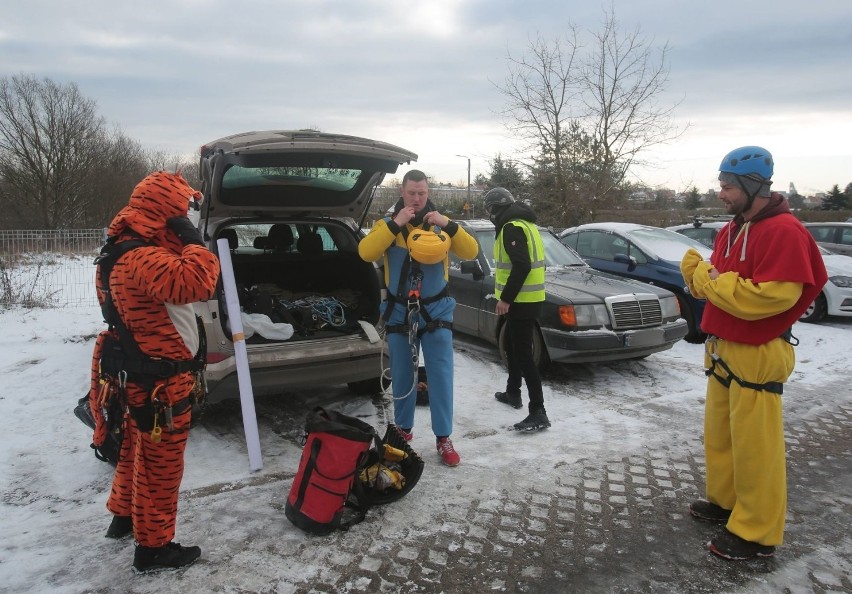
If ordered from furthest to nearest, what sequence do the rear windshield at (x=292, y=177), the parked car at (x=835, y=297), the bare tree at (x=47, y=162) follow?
the bare tree at (x=47, y=162) → the parked car at (x=835, y=297) → the rear windshield at (x=292, y=177)

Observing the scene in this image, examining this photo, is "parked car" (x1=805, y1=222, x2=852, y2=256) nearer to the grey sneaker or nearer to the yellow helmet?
the grey sneaker

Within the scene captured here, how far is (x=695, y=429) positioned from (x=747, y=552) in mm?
2017

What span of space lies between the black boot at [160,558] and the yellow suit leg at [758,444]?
9.09ft

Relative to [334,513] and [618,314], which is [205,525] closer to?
[334,513]

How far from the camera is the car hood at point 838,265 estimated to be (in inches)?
378

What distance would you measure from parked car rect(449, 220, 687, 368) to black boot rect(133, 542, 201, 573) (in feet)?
11.9

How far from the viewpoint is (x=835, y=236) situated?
41.3 feet

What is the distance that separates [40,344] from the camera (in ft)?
21.8

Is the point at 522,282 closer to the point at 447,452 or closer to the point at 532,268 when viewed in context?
the point at 532,268

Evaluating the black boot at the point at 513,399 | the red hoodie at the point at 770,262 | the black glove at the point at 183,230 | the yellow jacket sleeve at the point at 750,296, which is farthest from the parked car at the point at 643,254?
the black glove at the point at 183,230

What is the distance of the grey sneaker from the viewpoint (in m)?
4.71

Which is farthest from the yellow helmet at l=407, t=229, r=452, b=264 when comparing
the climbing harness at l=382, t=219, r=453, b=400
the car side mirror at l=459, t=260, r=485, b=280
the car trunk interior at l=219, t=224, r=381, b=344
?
the car side mirror at l=459, t=260, r=485, b=280

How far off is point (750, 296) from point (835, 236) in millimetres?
12329

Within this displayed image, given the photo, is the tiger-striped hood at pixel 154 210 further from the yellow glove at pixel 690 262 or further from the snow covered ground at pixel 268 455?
the yellow glove at pixel 690 262
